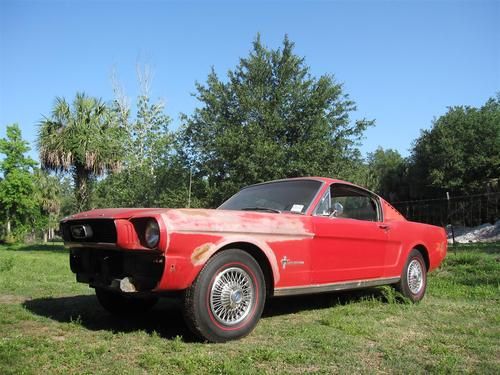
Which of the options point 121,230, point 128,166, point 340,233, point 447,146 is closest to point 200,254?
point 121,230

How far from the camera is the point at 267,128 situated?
15.7 meters

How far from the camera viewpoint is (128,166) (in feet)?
62.9

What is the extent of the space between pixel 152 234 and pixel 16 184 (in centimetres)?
3001

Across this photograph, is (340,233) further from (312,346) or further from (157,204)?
(157,204)

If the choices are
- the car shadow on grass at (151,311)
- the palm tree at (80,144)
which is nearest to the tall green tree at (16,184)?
the palm tree at (80,144)

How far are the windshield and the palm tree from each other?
15799 millimetres

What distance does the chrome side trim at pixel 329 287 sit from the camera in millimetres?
4664

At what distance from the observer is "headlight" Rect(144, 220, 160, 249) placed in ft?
12.7

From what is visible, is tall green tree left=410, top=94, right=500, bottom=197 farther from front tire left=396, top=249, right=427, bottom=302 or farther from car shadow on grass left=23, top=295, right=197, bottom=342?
car shadow on grass left=23, top=295, right=197, bottom=342

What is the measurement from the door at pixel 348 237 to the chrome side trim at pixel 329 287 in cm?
6

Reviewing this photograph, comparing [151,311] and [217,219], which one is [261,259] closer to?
[217,219]

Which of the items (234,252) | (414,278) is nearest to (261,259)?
(234,252)

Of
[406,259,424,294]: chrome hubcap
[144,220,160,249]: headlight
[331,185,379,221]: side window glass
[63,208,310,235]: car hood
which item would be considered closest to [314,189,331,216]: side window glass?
[63,208,310,235]: car hood

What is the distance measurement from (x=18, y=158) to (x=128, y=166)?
16.1 metres
